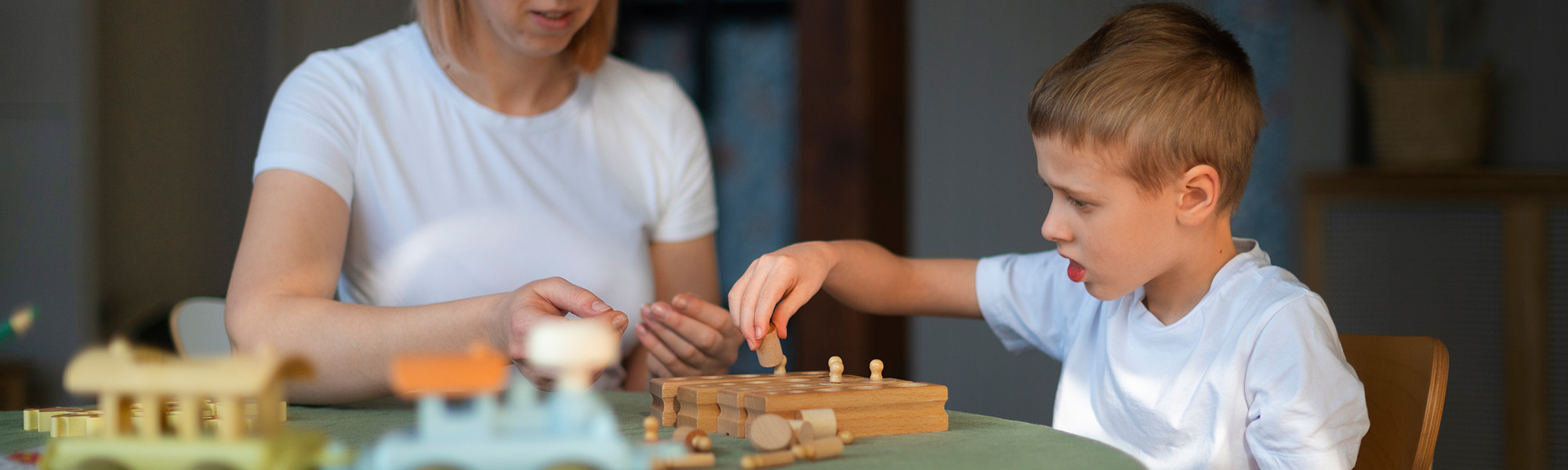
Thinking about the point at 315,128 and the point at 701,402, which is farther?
the point at 315,128

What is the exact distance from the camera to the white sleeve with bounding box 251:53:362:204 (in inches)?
52.1

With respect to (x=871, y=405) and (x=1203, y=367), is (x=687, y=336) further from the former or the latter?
(x=1203, y=367)

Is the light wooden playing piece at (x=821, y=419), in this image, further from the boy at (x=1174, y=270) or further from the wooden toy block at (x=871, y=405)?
the boy at (x=1174, y=270)

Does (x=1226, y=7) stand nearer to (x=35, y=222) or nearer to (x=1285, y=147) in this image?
(x=1285, y=147)

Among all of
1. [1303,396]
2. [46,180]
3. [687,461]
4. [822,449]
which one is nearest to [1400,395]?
[1303,396]

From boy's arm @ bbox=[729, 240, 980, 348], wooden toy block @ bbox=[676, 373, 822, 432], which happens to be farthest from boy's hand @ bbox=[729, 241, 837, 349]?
wooden toy block @ bbox=[676, 373, 822, 432]

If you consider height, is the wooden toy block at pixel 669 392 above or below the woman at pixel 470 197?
below

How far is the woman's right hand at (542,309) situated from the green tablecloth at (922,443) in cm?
11

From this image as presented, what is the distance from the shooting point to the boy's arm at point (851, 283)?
1.17m

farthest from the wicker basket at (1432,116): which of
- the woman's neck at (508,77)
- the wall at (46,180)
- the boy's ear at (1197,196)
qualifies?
the wall at (46,180)

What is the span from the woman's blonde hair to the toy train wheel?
943 mm

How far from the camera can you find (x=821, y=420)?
34.8 inches

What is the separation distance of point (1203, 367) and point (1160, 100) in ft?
0.93

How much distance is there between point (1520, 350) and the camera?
2.80m
